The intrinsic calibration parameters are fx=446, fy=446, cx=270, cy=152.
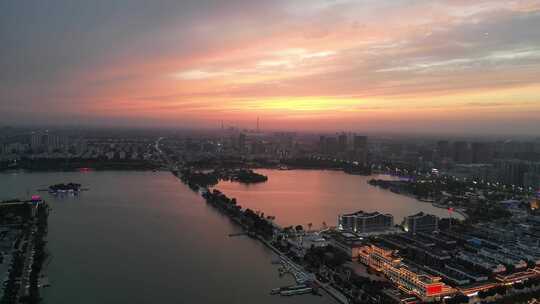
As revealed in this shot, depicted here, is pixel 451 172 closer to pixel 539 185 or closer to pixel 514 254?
pixel 539 185

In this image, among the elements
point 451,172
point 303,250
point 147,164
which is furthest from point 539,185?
point 147,164

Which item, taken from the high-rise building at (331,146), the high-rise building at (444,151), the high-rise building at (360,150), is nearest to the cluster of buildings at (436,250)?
the high-rise building at (360,150)

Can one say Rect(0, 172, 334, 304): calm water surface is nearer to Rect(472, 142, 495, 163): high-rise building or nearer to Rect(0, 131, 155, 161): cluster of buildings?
Rect(0, 131, 155, 161): cluster of buildings

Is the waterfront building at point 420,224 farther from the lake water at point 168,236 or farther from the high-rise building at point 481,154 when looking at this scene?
the high-rise building at point 481,154

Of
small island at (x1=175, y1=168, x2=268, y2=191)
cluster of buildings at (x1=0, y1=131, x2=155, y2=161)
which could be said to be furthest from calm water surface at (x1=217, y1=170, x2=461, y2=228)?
cluster of buildings at (x1=0, y1=131, x2=155, y2=161)

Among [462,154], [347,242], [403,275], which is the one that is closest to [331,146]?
[462,154]
